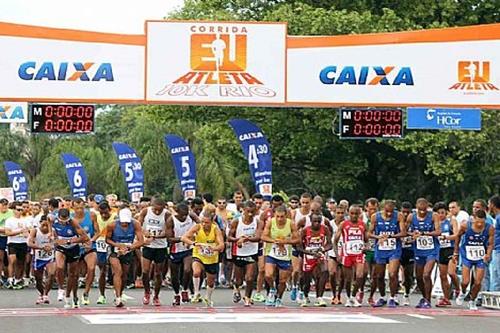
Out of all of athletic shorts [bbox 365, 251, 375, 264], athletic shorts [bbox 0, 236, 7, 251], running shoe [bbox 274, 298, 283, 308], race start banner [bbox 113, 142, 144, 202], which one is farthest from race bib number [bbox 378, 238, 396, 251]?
race start banner [bbox 113, 142, 144, 202]

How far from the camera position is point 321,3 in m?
45.7

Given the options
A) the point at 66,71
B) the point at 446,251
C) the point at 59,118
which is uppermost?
the point at 66,71

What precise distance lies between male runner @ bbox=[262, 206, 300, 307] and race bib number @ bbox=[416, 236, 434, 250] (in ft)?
7.43

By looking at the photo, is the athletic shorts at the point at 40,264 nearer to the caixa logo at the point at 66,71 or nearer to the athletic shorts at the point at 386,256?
the caixa logo at the point at 66,71

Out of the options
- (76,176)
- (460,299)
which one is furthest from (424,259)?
(76,176)

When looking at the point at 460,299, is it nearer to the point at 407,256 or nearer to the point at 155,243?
the point at 407,256

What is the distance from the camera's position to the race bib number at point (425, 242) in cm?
2173

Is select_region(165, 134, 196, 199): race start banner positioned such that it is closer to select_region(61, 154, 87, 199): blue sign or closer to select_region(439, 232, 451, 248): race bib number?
select_region(61, 154, 87, 199): blue sign

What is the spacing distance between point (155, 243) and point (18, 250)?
6473 millimetres

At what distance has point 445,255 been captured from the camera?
23156 millimetres

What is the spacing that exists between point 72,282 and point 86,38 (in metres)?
5.54

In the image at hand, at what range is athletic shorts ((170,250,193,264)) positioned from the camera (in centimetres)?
2189

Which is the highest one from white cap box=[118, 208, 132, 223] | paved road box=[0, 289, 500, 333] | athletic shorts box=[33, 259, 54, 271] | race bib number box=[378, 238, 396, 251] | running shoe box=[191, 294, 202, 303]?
white cap box=[118, 208, 132, 223]

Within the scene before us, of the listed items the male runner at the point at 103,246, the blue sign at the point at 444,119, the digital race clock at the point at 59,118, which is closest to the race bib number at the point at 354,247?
the male runner at the point at 103,246
